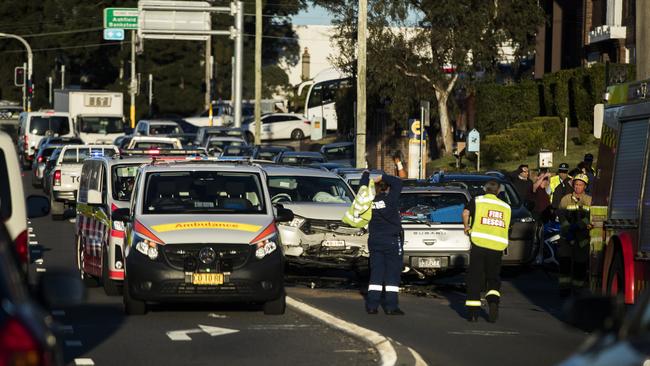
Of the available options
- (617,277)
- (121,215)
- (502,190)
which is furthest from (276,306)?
(502,190)

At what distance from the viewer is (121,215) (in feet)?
54.4

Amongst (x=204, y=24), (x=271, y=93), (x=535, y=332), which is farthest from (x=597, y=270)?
(x=271, y=93)

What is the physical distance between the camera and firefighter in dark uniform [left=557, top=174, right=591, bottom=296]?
19.0 meters

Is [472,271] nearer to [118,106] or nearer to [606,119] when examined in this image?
[606,119]

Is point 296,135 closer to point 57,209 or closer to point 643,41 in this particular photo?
point 57,209

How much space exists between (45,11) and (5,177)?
327 feet

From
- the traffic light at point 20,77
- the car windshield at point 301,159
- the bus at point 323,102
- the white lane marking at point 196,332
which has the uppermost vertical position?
the traffic light at point 20,77

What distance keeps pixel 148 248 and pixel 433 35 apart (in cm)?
3185

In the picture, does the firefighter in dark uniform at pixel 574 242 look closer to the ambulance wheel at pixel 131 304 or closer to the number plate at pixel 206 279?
the number plate at pixel 206 279

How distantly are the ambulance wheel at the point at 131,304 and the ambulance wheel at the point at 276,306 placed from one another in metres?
1.33

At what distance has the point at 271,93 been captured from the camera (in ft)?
343

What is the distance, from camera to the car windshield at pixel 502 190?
22.5m

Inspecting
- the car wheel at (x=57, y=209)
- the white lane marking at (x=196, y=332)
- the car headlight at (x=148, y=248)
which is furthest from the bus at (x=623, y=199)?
the car wheel at (x=57, y=209)

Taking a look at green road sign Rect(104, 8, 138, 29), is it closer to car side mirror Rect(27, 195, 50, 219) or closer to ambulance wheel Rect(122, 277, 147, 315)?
ambulance wheel Rect(122, 277, 147, 315)
